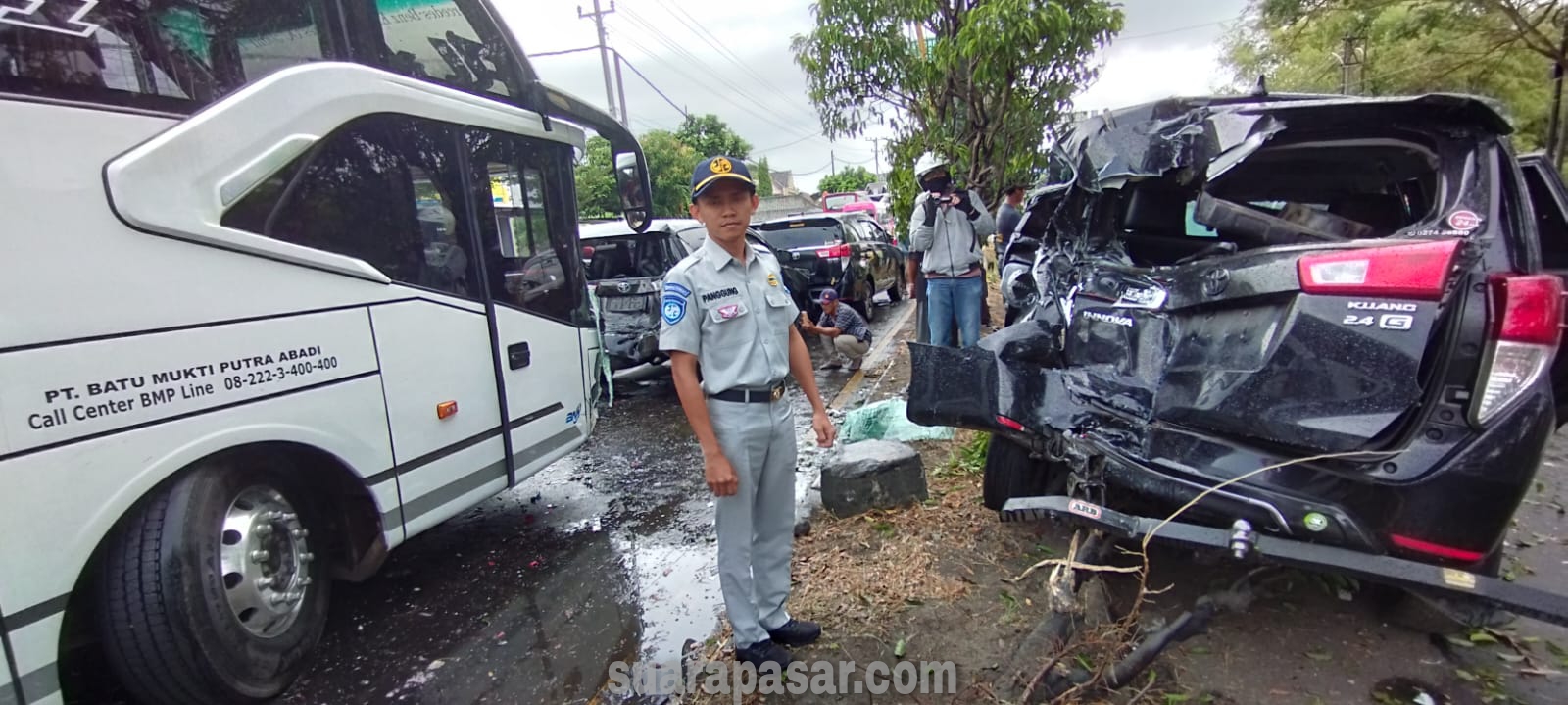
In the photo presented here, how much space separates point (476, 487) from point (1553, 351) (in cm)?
396

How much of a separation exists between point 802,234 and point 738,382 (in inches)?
334

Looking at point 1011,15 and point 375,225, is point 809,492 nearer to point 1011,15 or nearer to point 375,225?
point 375,225

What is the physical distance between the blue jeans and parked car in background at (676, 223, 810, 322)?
2.18 meters

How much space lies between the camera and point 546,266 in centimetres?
433

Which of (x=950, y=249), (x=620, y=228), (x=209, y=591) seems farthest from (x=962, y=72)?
(x=209, y=591)

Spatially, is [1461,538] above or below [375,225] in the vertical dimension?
below

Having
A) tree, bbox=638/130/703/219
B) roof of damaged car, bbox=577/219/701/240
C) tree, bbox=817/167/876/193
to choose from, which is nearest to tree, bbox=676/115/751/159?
tree, bbox=638/130/703/219

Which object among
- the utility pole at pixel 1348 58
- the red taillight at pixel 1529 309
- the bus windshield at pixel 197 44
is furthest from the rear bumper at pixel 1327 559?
the utility pole at pixel 1348 58

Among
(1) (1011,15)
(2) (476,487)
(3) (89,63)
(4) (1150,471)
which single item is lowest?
(2) (476,487)

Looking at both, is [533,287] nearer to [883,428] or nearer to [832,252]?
[883,428]

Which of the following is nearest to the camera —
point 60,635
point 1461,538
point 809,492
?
point 1461,538

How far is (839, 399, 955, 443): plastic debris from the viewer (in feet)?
16.1

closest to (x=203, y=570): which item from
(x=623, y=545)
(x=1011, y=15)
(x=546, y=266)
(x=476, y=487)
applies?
(x=476, y=487)

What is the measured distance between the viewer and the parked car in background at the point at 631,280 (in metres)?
7.27
